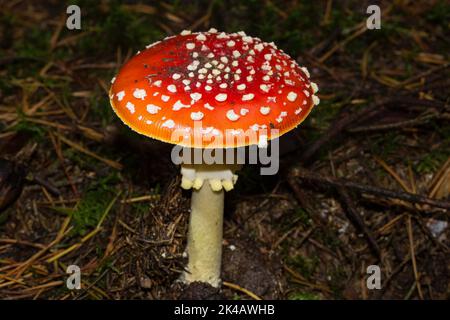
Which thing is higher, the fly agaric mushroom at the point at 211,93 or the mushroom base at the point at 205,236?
the fly agaric mushroom at the point at 211,93

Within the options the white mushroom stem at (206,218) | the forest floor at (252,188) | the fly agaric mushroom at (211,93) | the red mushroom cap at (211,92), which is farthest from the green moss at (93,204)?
the red mushroom cap at (211,92)

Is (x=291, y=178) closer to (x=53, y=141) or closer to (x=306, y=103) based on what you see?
(x=306, y=103)

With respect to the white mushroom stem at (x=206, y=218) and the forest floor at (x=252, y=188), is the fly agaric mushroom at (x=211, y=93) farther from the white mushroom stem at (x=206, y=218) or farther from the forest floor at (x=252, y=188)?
the forest floor at (x=252, y=188)

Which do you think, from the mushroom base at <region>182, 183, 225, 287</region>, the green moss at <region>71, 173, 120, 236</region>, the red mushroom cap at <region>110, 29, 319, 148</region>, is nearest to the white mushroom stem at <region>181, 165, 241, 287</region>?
the mushroom base at <region>182, 183, 225, 287</region>

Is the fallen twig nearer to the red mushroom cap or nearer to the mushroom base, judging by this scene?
the mushroom base

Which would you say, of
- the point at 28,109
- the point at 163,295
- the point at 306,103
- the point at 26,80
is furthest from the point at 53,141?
the point at 306,103

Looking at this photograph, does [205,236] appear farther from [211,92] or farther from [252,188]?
[211,92]

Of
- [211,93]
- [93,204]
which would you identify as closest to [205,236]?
[93,204]
